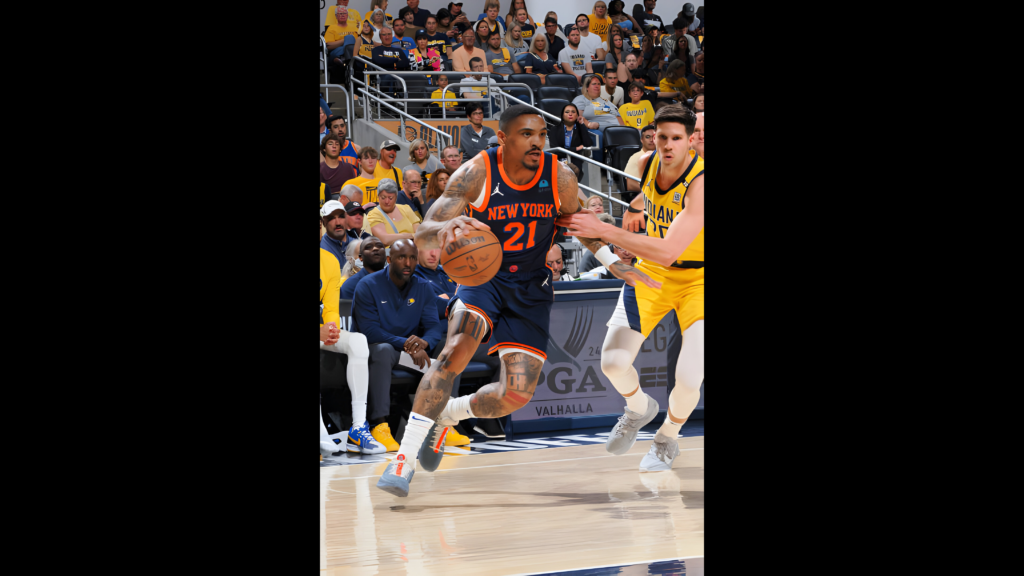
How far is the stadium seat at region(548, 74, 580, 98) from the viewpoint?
39.1ft

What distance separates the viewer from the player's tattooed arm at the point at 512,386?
4484 millimetres

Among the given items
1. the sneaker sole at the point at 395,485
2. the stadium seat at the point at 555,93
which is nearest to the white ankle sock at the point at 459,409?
the sneaker sole at the point at 395,485

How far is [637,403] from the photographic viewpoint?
5.02 m

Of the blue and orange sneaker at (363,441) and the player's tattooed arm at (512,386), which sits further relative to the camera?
the blue and orange sneaker at (363,441)

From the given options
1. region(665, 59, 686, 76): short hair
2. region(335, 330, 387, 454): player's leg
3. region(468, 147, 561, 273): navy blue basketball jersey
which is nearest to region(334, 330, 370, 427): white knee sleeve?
region(335, 330, 387, 454): player's leg

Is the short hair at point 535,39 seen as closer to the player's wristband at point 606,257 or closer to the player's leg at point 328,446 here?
the player's leg at point 328,446

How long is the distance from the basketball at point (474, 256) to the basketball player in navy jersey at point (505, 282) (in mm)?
164

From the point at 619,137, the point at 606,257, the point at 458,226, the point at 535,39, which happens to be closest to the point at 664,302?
the point at 606,257

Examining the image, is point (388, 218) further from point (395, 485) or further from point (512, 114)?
point (395, 485)

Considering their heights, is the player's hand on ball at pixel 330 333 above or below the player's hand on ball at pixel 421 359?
above

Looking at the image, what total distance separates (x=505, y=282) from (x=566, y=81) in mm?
8159

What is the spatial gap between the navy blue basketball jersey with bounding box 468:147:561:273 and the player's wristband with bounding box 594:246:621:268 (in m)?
0.34
